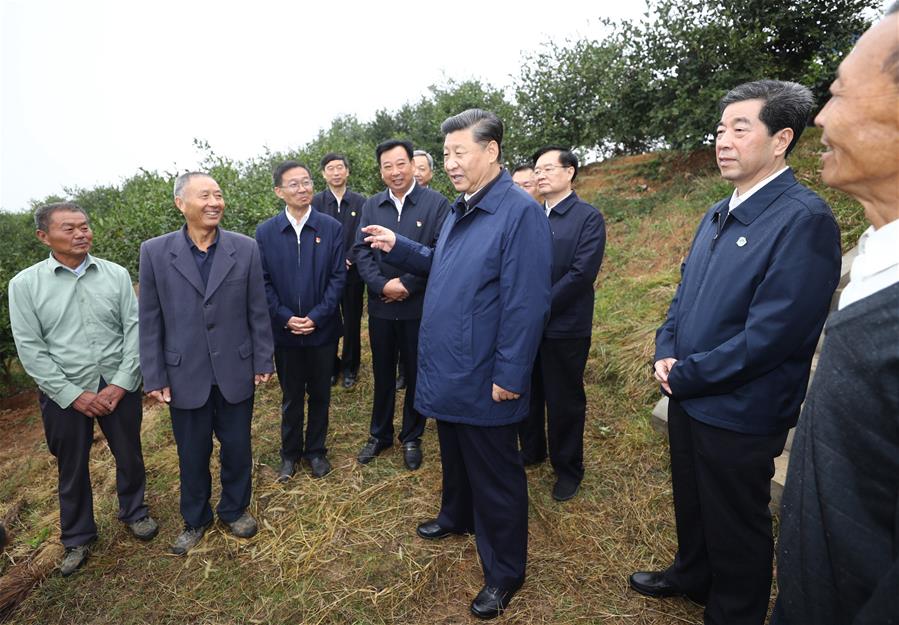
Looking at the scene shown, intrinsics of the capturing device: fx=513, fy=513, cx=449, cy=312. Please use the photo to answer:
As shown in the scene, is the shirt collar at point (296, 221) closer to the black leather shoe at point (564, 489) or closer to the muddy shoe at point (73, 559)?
the muddy shoe at point (73, 559)

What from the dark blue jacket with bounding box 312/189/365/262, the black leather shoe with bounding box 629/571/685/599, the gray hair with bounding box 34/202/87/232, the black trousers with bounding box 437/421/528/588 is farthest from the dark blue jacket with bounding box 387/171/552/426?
the dark blue jacket with bounding box 312/189/365/262

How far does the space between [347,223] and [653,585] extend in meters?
4.12

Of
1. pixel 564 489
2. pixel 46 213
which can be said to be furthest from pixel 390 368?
pixel 46 213

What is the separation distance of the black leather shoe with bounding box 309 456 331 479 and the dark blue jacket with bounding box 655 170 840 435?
8.83ft

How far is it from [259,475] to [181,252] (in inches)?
73.3

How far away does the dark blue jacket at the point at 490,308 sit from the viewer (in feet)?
7.64

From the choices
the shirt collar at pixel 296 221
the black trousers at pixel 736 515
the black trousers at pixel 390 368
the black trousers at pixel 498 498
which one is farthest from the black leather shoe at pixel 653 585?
the shirt collar at pixel 296 221

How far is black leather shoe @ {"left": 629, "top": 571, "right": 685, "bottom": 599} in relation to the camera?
2664mm

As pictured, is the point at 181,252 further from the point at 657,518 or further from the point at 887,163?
the point at 657,518

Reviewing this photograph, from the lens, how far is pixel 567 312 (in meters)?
3.39

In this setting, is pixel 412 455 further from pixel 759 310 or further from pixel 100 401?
pixel 759 310

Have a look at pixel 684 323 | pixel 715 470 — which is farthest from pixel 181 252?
pixel 715 470

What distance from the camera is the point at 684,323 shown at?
2.27m

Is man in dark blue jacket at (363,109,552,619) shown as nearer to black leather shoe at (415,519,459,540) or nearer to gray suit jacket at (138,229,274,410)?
black leather shoe at (415,519,459,540)
